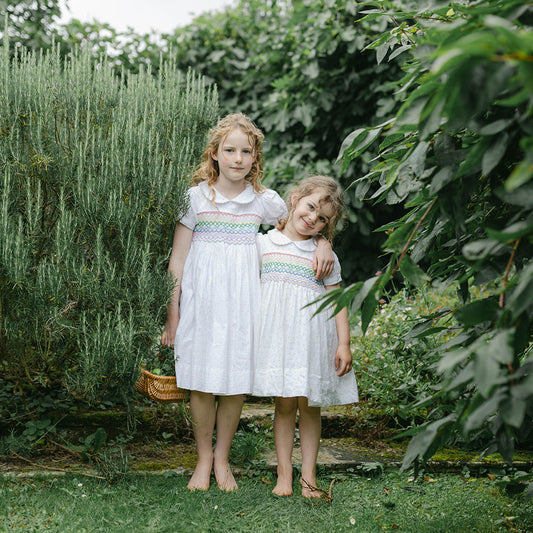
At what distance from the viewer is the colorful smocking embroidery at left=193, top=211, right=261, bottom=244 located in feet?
9.20

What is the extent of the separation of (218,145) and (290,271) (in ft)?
2.38

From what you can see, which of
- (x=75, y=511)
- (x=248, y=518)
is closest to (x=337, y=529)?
(x=248, y=518)

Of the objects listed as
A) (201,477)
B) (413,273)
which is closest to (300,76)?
(201,477)

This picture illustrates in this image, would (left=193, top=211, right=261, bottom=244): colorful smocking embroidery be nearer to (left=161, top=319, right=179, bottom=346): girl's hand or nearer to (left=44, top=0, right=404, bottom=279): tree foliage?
(left=161, top=319, right=179, bottom=346): girl's hand

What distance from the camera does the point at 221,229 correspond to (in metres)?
2.81

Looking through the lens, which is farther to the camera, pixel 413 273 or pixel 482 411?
pixel 413 273

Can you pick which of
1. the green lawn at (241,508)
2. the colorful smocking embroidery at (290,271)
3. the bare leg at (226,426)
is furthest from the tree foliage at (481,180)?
the bare leg at (226,426)

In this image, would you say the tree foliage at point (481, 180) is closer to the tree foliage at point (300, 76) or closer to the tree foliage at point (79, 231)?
the tree foliage at point (79, 231)

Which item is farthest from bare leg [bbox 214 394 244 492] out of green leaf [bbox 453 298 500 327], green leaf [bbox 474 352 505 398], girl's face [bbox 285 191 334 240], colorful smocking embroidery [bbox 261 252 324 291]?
green leaf [bbox 474 352 505 398]

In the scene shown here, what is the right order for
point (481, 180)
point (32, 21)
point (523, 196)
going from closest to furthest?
point (523, 196) → point (481, 180) → point (32, 21)

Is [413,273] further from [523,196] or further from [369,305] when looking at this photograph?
[523,196]

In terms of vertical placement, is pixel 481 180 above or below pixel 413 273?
above

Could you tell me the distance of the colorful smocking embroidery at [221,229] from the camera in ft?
9.20

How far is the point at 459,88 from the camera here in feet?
3.08
